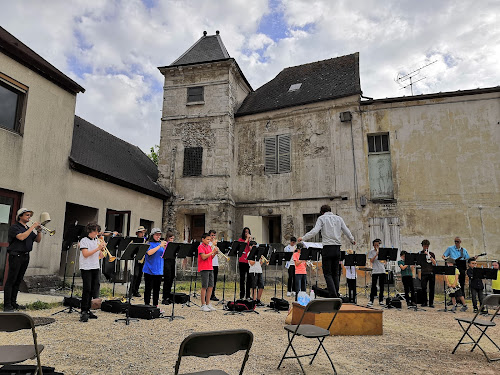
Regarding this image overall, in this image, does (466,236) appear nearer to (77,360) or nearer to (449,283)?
(449,283)

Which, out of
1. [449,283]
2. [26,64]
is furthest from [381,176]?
[26,64]

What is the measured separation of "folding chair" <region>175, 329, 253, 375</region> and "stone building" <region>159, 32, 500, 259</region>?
13466mm

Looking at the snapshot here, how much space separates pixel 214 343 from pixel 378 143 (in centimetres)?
1501

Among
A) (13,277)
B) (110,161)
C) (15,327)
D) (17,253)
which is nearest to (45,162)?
(110,161)

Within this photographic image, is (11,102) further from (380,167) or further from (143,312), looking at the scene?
(380,167)

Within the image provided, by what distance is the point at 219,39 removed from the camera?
2059 cm

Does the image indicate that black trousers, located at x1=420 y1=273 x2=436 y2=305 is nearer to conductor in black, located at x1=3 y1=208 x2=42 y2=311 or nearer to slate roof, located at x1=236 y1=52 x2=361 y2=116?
slate roof, located at x1=236 y1=52 x2=361 y2=116

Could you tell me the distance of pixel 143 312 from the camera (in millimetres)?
7246

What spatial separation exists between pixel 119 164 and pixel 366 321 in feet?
41.2

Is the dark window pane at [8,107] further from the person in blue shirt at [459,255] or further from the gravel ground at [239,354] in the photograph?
the person in blue shirt at [459,255]

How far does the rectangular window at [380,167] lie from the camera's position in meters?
15.5

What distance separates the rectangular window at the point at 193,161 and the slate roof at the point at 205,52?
464cm

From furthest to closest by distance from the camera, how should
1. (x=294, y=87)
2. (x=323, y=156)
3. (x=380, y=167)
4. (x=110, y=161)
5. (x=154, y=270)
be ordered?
(x=294, y=87) < (x=323, y=156) < (x=380, y=167) < (x=110, y=161) < (x=154, y=270)

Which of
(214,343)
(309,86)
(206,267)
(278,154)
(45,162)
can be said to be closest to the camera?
(214,343)
